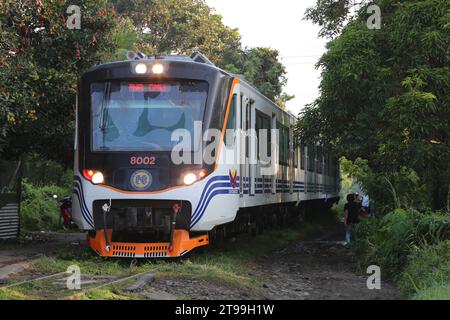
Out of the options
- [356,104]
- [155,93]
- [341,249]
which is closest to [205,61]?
[155,93]

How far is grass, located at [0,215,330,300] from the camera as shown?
8055 millimetres

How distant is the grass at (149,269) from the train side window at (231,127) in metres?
1.98

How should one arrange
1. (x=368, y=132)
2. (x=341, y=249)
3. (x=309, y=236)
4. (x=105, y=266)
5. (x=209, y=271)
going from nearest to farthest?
(x=209, y=271)
(x=105, y=266)
(x=368, y=132)
(x=341, y=249)
(x=309, y=236)

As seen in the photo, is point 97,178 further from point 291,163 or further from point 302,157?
point 302,157

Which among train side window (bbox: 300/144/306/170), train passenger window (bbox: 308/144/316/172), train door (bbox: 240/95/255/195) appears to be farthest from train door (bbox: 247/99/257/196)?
train passenger window (bbox: 308/144/316/172)

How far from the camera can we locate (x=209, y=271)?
988cm

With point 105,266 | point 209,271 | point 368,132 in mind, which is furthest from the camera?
point 368,132

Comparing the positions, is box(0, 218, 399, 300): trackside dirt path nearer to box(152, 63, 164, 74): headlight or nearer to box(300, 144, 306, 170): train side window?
box(152, 63, 164, 74): headlight

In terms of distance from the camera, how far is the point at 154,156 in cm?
1088

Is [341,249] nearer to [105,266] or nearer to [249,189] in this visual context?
[249,189]

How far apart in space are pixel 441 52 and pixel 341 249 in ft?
18.4

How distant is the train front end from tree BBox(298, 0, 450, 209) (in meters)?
3.08

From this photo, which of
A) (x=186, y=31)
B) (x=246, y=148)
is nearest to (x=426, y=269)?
(x=246, y=148)
